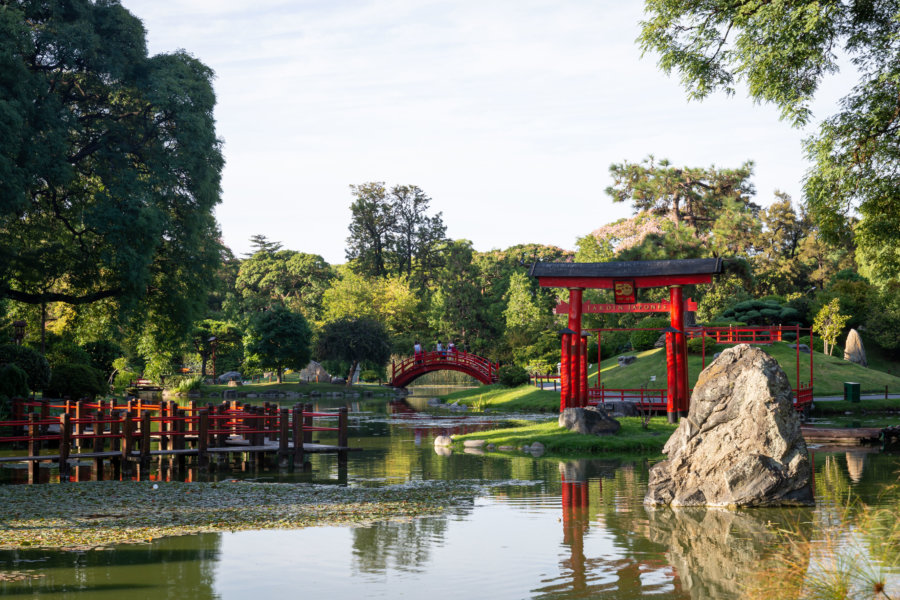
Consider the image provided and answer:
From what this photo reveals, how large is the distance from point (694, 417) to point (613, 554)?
14.7 ft

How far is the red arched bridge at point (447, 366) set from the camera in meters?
50.0

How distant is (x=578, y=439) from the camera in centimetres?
2441

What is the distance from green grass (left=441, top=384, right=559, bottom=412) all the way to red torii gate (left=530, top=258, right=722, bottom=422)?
28.1 feet

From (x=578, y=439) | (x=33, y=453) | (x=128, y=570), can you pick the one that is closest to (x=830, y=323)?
(x=578, y=439)

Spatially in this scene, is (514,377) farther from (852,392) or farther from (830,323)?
(830,323)

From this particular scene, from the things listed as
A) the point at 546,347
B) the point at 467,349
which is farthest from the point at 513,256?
the point at 546,347

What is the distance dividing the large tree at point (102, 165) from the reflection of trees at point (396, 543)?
18.0 meters

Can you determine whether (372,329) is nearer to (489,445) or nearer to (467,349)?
(467,349)

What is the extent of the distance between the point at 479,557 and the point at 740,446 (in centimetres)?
555

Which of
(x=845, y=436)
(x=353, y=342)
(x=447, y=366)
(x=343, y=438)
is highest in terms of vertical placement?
(x=353, y=342)

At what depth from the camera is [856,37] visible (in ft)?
53.8

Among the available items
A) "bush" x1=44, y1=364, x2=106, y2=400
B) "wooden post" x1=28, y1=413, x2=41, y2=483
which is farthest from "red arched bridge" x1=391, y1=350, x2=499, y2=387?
"wooden post" x1=28, y1=413, x2=41, y2=483

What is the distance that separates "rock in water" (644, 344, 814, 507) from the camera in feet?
46.1

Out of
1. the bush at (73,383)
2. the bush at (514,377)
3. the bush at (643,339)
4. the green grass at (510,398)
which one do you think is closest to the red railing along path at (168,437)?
the bush at (73,383)
